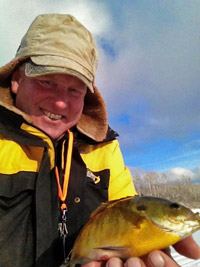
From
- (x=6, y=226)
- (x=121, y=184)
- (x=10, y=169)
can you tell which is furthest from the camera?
(x=121, y=184)

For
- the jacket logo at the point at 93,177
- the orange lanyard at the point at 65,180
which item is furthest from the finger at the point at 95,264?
the jacket logo at the point at 93,177

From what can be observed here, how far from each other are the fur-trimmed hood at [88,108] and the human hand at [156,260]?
1.81 metres

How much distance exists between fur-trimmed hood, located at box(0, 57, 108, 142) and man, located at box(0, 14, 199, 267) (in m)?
0.01

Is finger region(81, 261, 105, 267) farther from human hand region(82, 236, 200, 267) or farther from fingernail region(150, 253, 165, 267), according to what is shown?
fingernail region(150, 253, 165, 267)

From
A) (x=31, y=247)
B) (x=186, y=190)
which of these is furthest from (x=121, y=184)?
(x=186, y=190)

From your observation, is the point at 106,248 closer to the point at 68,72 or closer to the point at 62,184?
the point at 62,184

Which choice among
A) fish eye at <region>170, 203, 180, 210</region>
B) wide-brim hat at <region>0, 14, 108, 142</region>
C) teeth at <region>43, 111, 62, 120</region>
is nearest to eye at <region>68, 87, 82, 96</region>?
wide-brim hat at <region>0, 14, 108, 142</region>

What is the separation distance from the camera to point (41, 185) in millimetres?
2537

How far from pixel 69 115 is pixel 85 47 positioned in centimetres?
88

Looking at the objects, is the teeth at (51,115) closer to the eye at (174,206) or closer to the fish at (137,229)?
the fish at (137,229)

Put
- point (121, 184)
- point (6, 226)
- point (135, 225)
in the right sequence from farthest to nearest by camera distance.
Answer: point (121, 184)
point (6, 226)
point (135, 225)

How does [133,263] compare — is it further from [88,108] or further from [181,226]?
[88,108]

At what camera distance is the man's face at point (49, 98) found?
2.84 meters

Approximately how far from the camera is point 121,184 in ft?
10.6
